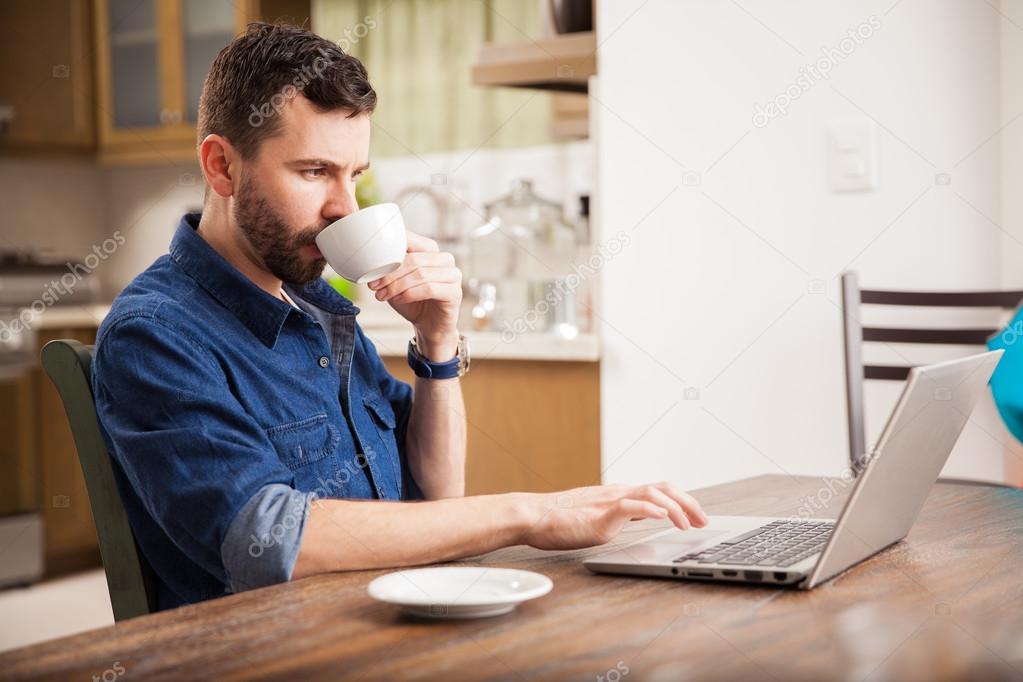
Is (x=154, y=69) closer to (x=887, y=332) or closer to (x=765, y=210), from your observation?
(x=765, y=210)

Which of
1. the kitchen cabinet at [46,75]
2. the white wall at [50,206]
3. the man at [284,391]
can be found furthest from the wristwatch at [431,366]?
the white wall at [50,206]

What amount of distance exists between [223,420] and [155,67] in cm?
356

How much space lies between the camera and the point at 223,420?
1.10m

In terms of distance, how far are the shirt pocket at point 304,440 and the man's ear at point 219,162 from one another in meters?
0.29

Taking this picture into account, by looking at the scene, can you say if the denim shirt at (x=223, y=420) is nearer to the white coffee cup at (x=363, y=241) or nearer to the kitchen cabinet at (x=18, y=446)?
the white coffee cup at (x=363, y=241)

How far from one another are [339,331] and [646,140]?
49.7 inches

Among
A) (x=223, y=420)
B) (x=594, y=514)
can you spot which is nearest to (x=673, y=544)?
(x=594, y=514)

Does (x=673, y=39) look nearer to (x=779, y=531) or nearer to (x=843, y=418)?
(x=843, y=418)

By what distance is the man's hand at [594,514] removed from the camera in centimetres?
103

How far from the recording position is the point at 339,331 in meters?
1.46

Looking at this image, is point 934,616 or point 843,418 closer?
point 934,616

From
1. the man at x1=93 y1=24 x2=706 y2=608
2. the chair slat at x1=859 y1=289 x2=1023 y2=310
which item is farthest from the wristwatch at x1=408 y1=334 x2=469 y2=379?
the chair slat at x1=859 y1=289 x2=1023 y2=310

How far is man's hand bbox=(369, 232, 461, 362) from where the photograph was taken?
144cm

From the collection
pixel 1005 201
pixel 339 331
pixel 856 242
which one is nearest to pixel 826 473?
pixel 856 242
